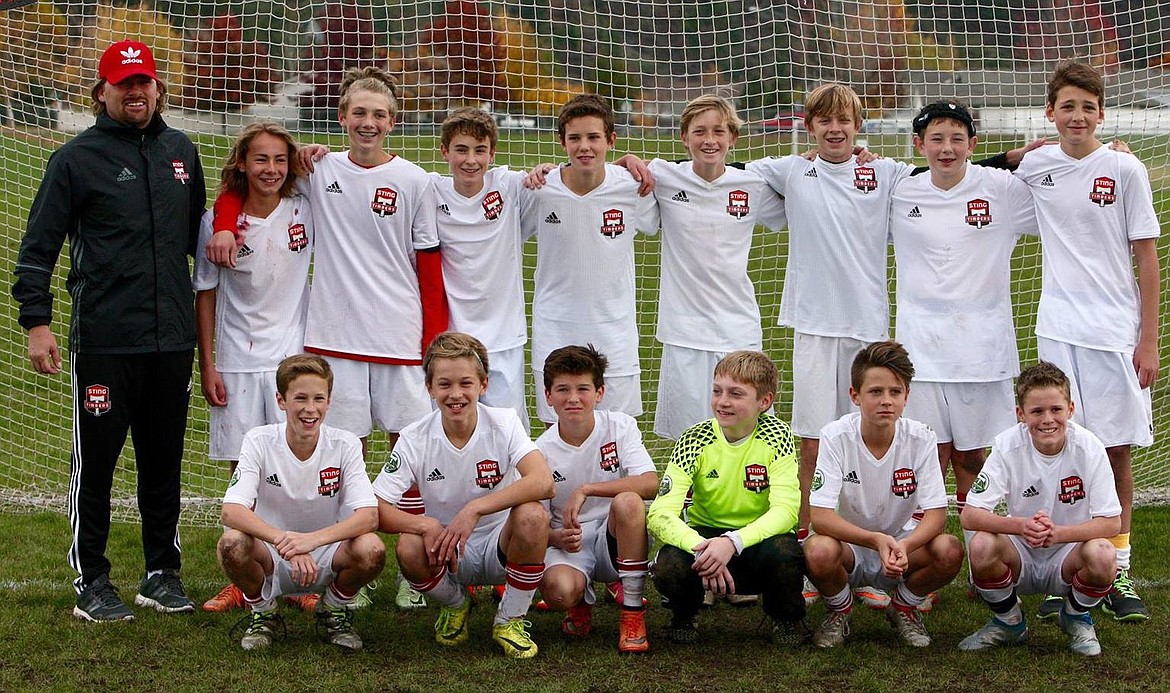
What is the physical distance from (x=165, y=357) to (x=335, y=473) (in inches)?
31.3

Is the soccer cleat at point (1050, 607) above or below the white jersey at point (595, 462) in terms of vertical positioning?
below

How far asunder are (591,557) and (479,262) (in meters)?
1.24

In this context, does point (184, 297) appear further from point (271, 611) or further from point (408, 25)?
point (408, 25)

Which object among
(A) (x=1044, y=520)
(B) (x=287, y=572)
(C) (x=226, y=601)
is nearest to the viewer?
(A) (x=1044, y=520)

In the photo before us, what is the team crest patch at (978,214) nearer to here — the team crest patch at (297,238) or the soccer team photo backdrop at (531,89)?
the soccer team photo backdrop at (531,89)

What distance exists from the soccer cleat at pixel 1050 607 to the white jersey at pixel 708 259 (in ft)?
4.57

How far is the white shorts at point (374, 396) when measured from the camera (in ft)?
15.9

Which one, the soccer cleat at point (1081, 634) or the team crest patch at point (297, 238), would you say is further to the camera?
the team crest patch at point (297, 238)

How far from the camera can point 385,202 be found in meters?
4.86

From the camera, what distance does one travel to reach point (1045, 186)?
189 inches

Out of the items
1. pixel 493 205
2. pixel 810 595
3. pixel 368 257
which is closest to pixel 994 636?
pixel 810 595

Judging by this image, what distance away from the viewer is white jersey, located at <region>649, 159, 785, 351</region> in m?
4.93

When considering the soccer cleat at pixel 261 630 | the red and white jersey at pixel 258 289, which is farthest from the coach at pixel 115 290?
the soccer cleat at pixel 261 630

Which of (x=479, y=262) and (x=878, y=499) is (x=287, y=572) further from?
(x=878, y=499)
